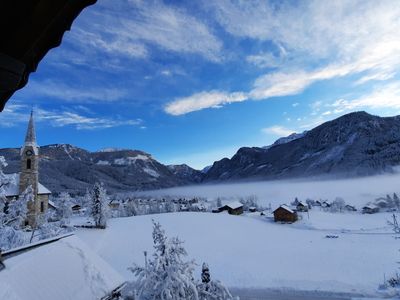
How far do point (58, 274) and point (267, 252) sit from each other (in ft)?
143

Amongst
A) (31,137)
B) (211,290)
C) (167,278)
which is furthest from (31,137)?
(211,290)

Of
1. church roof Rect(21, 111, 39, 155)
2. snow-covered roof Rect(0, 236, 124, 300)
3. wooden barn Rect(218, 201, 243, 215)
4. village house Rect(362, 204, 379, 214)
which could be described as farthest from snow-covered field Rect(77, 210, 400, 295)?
village house Rect(362, 204, 379, 214)

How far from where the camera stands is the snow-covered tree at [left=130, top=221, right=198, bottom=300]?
1359 cm

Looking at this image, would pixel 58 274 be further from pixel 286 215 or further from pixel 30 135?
pixel 286 215

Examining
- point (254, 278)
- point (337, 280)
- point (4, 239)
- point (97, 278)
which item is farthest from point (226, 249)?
point (97, 278)

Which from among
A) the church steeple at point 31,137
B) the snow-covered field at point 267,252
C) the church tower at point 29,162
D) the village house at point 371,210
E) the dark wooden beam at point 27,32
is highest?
the church steeple at point 31,137

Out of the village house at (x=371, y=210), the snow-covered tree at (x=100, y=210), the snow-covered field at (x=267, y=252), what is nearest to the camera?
the snow-covered field at (x=267, y=252)

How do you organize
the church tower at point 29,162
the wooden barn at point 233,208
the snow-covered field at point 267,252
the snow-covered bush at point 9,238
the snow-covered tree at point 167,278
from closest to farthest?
the snow-covered tree at point 167,278 → the snow-covered bush at point 9,238 → the snow-covered field at point 267,252 → the church tower at point 29,162 → the wooden barn at point 233,208

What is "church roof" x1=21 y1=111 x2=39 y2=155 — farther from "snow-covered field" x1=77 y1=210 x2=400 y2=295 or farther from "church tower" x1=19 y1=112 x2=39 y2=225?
"snow-covered field" x1=77 y1=210 x2=400 y2=295

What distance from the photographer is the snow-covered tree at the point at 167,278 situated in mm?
13586

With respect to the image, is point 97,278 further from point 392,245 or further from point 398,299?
point 392,245

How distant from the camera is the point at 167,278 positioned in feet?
45.1

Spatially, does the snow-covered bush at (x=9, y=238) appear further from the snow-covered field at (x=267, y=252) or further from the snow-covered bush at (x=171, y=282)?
the snow-covered bush at (x=171, y=282)

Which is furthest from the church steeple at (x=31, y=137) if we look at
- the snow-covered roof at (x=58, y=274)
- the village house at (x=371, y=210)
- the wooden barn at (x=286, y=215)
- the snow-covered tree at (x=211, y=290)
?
the village house at (x=371, y=210)
